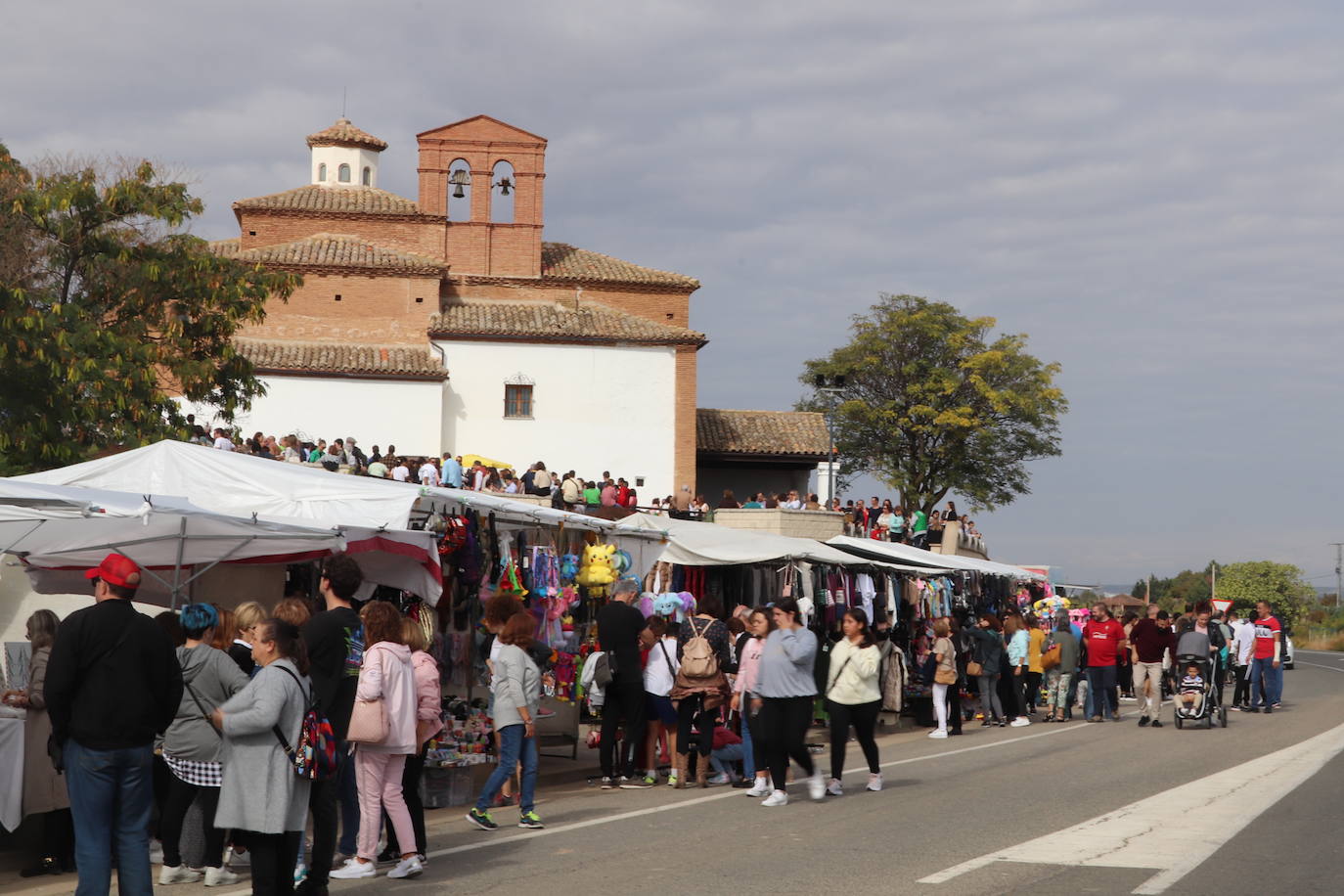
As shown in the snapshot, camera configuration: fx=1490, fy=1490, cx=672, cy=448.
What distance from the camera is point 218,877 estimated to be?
9422 mm

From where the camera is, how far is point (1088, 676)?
928 inches

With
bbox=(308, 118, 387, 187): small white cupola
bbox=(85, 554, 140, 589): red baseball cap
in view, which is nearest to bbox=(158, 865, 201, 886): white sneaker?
bbox=(85, 554, 140, 589): red baseball cap

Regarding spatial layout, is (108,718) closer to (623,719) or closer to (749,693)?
(749,693)

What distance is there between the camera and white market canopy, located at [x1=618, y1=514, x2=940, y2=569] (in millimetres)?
18375

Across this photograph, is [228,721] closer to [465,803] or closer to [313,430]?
[465,803]

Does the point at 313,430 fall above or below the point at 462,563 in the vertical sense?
above

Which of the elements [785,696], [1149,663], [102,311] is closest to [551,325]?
[102,311]

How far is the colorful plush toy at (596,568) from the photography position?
17078mm

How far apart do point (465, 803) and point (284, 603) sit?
15.2 feet

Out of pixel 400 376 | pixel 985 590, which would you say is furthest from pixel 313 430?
pixel 985 590

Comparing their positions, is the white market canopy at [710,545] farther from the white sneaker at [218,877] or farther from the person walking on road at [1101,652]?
the white sneaker at [218,877]

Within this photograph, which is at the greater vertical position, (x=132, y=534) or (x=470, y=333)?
(x=470, y=333)

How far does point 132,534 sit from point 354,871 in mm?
3600

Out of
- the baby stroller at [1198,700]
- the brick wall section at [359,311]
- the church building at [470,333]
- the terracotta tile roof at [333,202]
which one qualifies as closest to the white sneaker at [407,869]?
the baby stroller at [1198,700]
